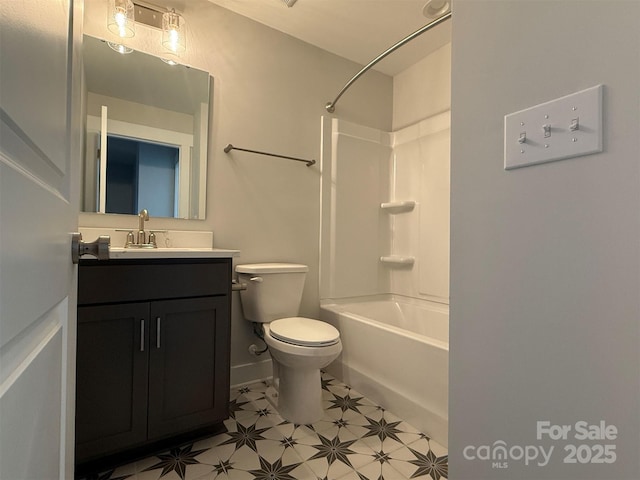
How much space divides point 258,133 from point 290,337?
1342 millimetres

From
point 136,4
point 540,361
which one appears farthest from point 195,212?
point 540,361


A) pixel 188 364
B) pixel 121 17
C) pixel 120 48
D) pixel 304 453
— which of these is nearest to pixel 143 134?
pixel 120 48

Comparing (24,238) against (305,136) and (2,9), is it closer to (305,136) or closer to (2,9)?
(2,9)

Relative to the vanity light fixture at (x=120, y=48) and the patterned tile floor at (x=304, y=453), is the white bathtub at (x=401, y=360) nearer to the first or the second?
the patterned tile floor at (x=304, y=453)

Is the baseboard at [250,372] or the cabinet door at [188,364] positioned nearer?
the cabinet door at [188,364]

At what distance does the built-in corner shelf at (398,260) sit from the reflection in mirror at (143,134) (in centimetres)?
149

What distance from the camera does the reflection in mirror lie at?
166 cm

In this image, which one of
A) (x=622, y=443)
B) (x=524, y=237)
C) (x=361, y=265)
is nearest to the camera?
(x=622, y=443)

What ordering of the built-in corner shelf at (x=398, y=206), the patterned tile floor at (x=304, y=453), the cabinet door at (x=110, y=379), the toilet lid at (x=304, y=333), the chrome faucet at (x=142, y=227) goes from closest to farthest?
1. the cabinet door at (x=110, y=379)
2. the patterned tile floor at (x=304, y=453)
3. the toilet lid at (x=304, y=333)
4. the chrome faucet at (x=142, y=227)
5. the built-in corner shelf at (x=398, y=206)

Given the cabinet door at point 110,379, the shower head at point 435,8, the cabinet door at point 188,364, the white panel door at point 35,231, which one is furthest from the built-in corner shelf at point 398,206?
the white panel door at point 35,231

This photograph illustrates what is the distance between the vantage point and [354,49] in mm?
2412

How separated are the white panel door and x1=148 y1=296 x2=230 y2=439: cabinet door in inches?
28.9

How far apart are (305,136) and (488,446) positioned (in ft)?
6.86

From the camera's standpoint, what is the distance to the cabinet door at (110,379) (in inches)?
46.9
